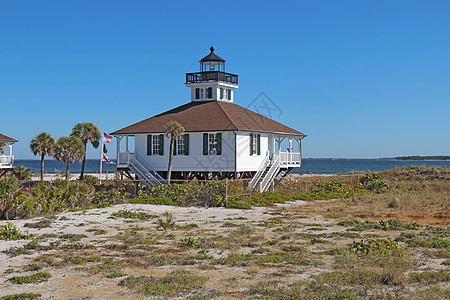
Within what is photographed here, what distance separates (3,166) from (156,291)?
1284 inches

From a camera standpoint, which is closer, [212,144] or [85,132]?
[212,144]

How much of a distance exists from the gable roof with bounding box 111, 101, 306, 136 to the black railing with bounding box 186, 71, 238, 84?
5.69ft

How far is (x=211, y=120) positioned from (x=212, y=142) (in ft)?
6.25

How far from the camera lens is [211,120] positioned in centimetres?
3247

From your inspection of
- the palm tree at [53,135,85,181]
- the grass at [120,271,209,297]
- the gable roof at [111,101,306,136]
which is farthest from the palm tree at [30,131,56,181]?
the grass at [120,271,209,297]

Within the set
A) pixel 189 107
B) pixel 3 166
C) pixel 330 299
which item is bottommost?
pixel 330 299

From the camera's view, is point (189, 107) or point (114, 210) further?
point (189, 107)

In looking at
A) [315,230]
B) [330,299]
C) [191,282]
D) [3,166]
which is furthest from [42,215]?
[3,166]

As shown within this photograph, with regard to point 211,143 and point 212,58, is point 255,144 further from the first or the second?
point 212,58

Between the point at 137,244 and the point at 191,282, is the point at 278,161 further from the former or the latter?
the point at 191,282

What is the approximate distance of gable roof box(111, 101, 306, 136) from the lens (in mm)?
31469

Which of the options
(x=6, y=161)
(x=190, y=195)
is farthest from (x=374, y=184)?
(x=6, y=161)

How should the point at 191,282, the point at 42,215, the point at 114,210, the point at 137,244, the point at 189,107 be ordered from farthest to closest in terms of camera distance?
1. the point at 189,107
2. the point at 114,210
3. the point at 42,215
4. the point at 137,244
5. the point at 191,282

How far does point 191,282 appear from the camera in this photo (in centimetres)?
982
